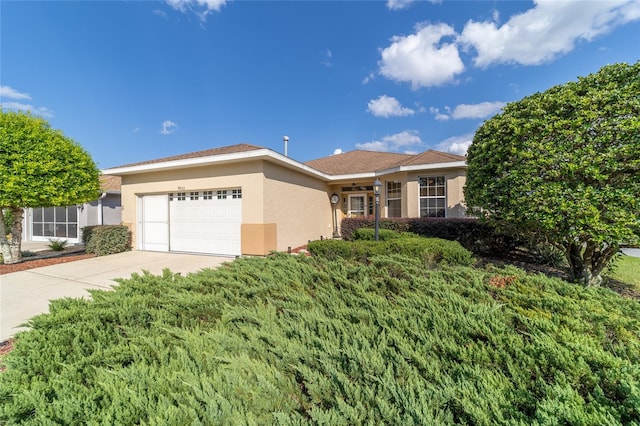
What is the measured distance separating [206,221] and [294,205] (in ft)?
11.7

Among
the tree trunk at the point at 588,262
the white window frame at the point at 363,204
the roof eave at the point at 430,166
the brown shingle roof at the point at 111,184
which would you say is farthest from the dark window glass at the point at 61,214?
the tree trunk at the point at 588,262

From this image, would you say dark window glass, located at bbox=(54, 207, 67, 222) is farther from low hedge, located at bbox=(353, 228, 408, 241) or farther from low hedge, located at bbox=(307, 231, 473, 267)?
low hedge, located at bbox=(307, 231, 473, 267)

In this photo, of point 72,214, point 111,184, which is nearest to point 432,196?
point 111,184

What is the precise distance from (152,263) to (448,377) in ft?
31.4

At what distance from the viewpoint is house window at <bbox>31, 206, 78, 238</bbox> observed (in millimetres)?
14750

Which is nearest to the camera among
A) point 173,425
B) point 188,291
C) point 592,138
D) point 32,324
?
point 173,425

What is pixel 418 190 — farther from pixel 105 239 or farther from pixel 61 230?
pixel 61 230

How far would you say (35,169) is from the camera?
8.01m

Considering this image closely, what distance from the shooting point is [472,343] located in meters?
1.89

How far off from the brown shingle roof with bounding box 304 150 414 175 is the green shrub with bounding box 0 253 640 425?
11.2 metres

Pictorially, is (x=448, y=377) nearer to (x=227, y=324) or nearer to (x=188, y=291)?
(x=227, y=324)

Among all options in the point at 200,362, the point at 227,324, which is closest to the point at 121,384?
the point at 200,362

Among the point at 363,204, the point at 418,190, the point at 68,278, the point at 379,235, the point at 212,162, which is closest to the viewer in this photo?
the point at 68,278

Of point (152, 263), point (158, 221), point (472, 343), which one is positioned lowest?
point (152, 263)
